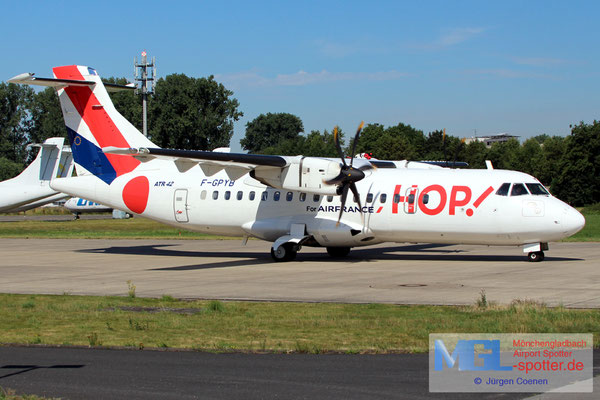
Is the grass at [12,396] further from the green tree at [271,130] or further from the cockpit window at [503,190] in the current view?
the green tree at [271,130]

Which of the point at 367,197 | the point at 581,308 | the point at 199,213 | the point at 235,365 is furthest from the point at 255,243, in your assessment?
the point at 235,365

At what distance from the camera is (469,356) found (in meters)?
10.2

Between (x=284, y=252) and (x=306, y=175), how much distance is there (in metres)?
3.18

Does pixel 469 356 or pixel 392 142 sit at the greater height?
pixel 392 142

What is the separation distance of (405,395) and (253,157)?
1725 cm

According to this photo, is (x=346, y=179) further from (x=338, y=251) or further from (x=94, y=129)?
(x=94, y=129)

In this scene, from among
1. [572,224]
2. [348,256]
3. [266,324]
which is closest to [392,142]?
[348,256]

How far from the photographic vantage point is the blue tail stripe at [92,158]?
29.7 metres

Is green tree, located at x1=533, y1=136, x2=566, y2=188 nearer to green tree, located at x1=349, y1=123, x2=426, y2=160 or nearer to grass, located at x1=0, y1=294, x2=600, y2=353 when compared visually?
green tree, located at x1=349, y1=123, x2=426, y2=160

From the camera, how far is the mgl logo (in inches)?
374

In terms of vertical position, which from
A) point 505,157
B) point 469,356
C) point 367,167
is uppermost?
point 505,157

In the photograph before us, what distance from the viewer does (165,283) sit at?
20.4m

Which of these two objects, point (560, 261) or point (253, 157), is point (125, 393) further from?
point (560, 261)

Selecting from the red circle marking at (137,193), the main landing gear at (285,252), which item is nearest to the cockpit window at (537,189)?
the main landing gear at (285,252)
